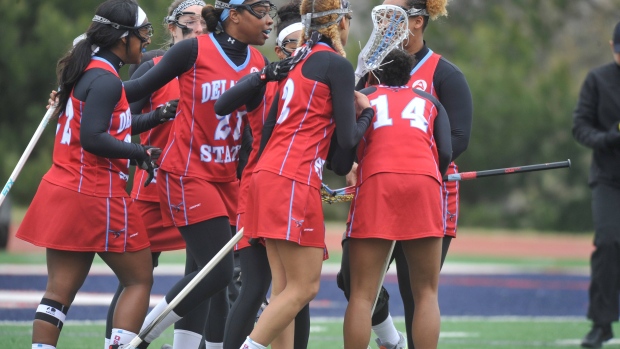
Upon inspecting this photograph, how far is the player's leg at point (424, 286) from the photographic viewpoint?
Result: 545cm


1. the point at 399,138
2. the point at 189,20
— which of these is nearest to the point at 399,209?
the point at 399,138

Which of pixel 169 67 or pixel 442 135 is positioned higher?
pixel 169 67

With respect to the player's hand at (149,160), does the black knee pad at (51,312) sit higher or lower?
lower

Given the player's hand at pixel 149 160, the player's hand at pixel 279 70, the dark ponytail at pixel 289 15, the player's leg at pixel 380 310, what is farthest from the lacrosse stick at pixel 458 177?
the dark ponytail at pixel 289 15

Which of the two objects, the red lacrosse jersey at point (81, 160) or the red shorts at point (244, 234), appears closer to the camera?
the red shorts at point (244, 234)

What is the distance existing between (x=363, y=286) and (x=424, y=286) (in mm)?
347

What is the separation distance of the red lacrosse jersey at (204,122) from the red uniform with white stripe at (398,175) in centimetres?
83

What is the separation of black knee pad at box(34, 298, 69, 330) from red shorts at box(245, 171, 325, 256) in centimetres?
118

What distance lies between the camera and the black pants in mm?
8320

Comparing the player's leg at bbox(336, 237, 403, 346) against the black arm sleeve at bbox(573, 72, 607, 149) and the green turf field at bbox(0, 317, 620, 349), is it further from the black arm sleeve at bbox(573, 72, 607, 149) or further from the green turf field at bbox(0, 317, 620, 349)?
the black arm sleeve at bbox(573, 72, 607, 149)

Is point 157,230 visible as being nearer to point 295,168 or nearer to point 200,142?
point 200,142

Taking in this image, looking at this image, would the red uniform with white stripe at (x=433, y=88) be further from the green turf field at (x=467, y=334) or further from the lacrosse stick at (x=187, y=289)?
the green turf field at (x=467, y=334)

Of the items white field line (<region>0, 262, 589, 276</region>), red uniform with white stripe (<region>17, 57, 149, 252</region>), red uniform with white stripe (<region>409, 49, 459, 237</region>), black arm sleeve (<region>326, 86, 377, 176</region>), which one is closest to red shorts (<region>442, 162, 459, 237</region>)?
red uniform with white stripe (<region>409, 49, 459, 237</region>)

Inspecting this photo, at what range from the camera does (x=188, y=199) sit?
5.78 metres
